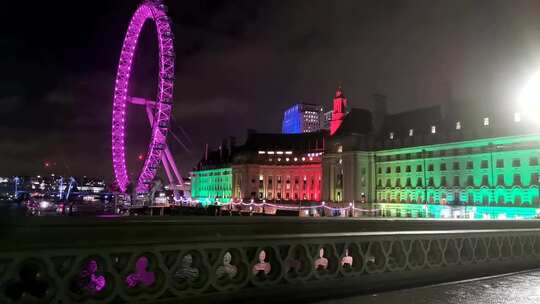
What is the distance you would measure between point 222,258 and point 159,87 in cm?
5694

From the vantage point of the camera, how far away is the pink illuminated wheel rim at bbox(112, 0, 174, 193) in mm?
61438

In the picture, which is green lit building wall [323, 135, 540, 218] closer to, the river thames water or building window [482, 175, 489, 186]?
building window [482, 175, 489, 186]

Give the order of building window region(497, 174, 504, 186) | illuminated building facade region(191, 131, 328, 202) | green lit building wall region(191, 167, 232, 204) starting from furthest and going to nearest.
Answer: green lit building wall region(191, 167, 232, 204)
illuminated building facade region(191, 131, 328, 202)
building window region(497, 174, 504, 186)

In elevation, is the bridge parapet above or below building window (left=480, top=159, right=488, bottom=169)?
below

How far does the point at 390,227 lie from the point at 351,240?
2.74 meters

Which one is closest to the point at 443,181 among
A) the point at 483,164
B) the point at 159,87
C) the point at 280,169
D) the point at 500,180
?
the point at 483,164

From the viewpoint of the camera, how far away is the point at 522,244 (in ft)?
60.5

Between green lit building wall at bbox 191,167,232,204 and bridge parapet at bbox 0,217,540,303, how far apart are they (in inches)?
5827

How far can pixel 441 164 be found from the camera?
100312 mm

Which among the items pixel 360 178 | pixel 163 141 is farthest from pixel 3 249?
pixel 360 178

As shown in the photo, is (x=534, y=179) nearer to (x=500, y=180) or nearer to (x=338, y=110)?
(x=500, y=180)

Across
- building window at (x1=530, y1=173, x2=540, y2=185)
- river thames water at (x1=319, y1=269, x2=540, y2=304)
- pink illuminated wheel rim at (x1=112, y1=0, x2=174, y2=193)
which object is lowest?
river thames water at (x1=319, y1=269, x2=540, y2=304)

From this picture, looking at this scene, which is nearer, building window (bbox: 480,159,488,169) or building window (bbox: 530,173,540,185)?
building window (bbox: 530,173,540,185)

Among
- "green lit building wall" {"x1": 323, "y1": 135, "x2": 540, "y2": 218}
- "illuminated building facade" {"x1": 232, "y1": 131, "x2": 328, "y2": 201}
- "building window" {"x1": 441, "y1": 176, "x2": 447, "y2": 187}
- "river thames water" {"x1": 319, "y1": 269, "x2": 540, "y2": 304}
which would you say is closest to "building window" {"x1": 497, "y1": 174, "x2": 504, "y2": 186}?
"green lit building wall" {"x1": 323, "y1": 135, "x2": 540, "y2": 218}
